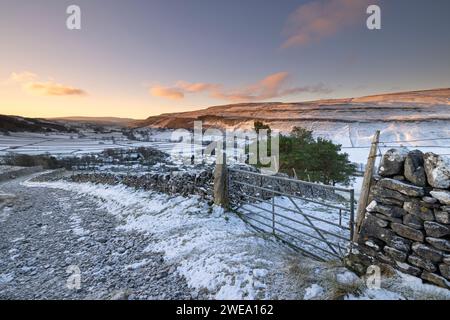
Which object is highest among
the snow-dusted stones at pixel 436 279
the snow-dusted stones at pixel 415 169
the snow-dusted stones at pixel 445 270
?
the snow-dusted stones at pixel 415 169

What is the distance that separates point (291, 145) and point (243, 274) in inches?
724

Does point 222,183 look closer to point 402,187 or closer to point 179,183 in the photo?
point 179,183

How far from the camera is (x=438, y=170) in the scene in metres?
2.69

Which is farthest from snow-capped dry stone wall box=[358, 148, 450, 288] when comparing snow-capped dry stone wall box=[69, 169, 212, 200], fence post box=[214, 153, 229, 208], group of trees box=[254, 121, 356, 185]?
group of trees box=[254, 121, 356, 185]

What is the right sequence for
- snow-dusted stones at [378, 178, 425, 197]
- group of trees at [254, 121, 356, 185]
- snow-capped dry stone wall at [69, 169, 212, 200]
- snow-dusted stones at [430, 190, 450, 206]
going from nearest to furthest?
snow-dusted stones at [430, 190, 450, 206] → snow-dusted stones at [378, 178, 425, 197] → snow-capped dry stone wall at [69, 169, 212, 200] → group of trees at [254, 121, 356, 185]

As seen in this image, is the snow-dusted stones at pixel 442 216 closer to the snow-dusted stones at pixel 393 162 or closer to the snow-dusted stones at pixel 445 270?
the snow-dusted stones at pixel 445 270

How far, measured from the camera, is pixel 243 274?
143 inches

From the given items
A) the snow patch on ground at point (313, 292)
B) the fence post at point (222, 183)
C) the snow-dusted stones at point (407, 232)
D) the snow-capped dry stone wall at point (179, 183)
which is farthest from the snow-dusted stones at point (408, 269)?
the snow-capped dry stone wall at point (179, 183)

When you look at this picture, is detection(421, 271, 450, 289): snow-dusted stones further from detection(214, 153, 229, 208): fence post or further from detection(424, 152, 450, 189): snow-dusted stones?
detection(214, 153, 229, 208): fence post

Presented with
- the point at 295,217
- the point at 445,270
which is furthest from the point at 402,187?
the point at 295,217

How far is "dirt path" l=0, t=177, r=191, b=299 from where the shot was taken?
12.5 feet

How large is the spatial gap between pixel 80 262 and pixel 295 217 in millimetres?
5920

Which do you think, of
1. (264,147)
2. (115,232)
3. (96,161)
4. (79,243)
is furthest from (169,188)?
(96,161)

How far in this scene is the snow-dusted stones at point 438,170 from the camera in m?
2.62
